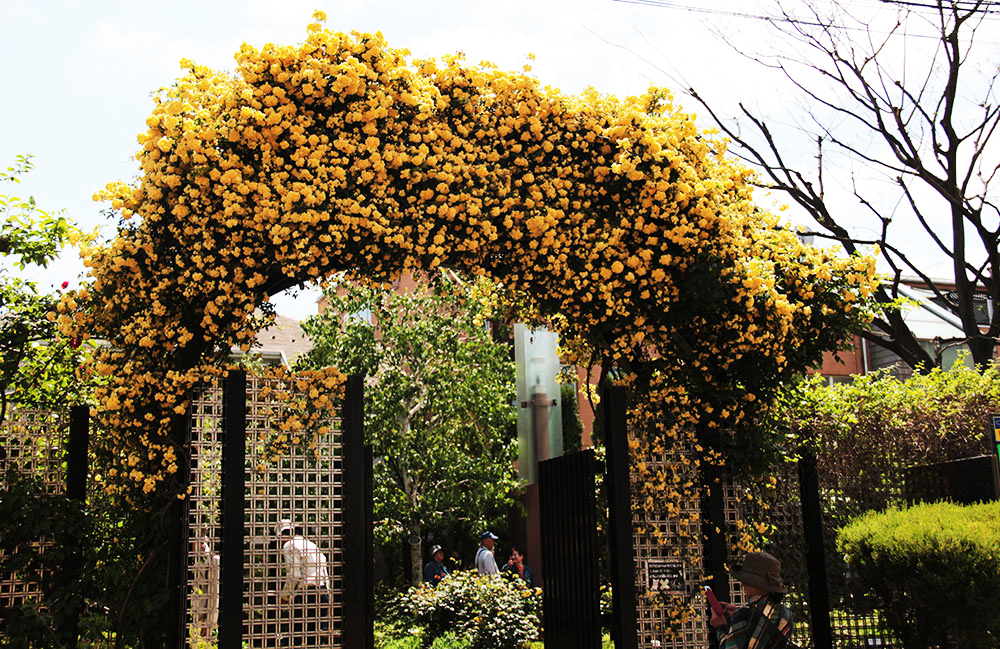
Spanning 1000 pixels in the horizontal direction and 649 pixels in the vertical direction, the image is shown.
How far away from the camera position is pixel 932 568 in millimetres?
6328

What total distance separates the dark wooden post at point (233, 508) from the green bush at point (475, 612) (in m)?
3.59

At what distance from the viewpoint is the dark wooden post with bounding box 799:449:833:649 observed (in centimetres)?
673

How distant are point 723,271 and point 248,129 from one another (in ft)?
10.6

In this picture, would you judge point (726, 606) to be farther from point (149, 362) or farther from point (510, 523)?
point (510, 523)

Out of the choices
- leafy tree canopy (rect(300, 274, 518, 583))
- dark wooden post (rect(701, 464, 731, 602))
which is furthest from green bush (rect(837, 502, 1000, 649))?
leafy tree canopy (rect(300, 274, 518, 583))

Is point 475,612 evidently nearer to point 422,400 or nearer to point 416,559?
point 422,400

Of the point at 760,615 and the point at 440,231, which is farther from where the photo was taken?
the point at 440,231

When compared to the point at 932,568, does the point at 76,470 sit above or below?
above

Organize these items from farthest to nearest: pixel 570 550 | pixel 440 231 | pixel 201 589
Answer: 1. pixel 570 550
2. pixel 440 231
3. pixel 201 589

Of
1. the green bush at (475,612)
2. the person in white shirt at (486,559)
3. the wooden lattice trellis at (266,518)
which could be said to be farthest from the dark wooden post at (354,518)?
the person in white shirt at (486,559)

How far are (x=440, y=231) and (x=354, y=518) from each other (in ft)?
6.42

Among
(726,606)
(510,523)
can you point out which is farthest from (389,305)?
(726,606)

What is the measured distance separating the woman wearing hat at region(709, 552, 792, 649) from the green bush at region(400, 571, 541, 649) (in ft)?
14.0

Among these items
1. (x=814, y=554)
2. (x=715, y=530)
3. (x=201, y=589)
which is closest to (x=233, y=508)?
(x=201, y=589)
